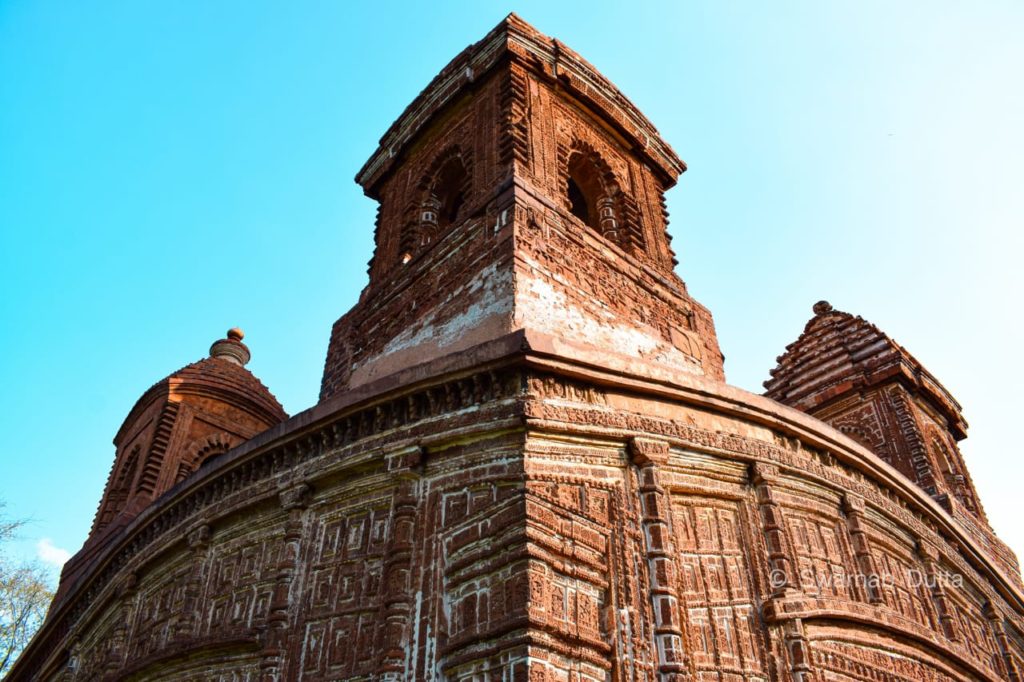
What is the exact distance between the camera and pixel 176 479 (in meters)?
13.5

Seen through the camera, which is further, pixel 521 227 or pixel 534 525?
pixel 521 227

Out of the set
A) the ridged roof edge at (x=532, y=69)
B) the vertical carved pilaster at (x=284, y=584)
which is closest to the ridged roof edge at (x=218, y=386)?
the ridged roof edge at (x=532, y=69)

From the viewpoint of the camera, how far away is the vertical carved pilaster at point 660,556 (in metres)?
5.28

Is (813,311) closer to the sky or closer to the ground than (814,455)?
closer to the sky

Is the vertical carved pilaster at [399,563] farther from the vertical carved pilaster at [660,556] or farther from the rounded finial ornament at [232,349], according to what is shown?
the rounded finial ornament at [232,349]

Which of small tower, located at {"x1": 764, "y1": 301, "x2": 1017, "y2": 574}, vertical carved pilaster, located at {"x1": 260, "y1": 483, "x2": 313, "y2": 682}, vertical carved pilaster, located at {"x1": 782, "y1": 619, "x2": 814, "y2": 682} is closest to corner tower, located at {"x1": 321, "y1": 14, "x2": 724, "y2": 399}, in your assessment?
vertical carved pilaster, located at {"x1": 260, "y1": 483, "x2": 313, "y2": 682}

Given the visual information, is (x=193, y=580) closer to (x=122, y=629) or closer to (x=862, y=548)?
(x=122, y=629)

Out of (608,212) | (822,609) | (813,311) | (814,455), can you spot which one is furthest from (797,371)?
(822,609)

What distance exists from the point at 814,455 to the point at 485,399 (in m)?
3.35

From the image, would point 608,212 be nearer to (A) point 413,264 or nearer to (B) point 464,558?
(A) point 413,264

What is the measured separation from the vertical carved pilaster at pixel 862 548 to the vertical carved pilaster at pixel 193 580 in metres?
5.77

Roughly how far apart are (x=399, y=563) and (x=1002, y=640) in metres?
7.08

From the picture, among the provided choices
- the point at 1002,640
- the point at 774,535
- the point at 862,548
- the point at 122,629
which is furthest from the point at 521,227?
the point at 1002,640

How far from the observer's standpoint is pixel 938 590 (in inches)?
309
